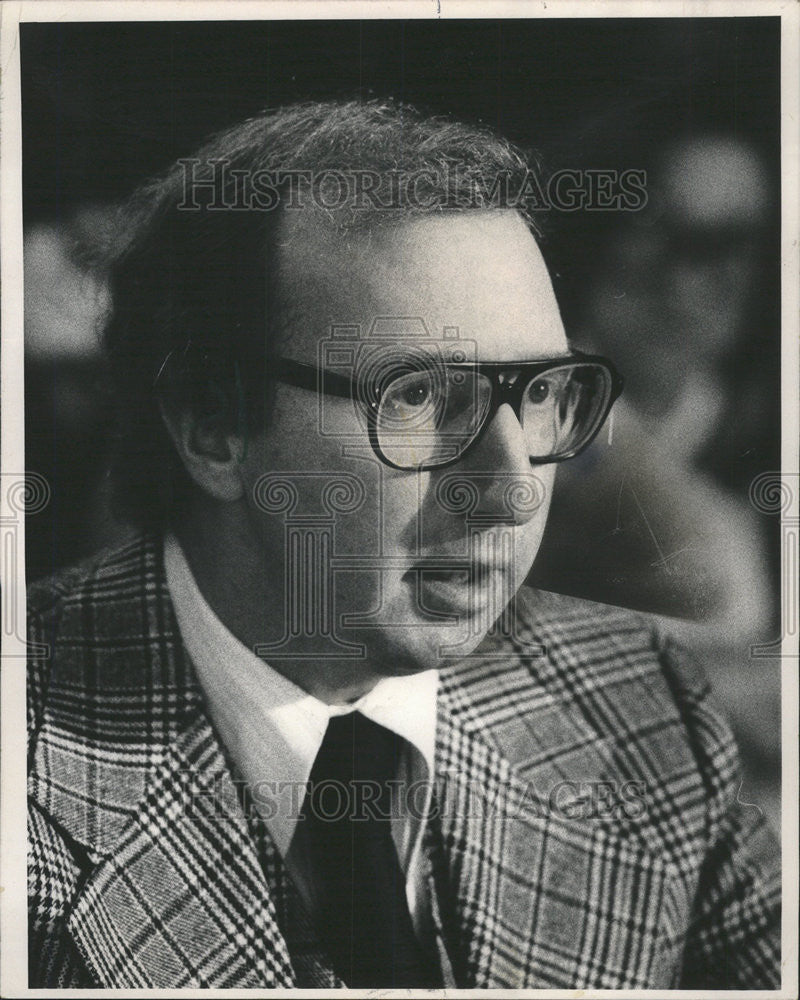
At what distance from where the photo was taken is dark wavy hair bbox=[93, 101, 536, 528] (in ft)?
5.43

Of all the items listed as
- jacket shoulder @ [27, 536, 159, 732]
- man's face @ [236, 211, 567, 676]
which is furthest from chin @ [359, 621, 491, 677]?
jacket shoulder @ [27, 536, 159, 732]

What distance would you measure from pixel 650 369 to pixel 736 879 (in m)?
0.88

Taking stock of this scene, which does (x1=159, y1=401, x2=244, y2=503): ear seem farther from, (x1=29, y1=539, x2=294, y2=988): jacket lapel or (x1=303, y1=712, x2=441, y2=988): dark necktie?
(x1=303, y1=712, x2=441, y2=988): dark necktie

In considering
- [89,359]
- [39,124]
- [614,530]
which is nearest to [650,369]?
[614,530]

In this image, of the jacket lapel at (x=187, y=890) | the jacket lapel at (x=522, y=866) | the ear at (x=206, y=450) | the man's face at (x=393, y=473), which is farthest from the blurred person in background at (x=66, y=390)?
the jacket lapel at (x=522, y=866)

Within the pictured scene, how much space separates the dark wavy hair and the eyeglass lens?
0.22 meters

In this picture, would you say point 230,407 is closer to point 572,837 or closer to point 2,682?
point 2,682

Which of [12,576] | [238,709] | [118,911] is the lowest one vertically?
[118,911]

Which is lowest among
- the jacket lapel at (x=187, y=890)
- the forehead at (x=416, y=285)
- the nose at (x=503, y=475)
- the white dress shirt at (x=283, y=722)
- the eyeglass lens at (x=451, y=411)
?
the jacket lapel at (x=187, y=890)

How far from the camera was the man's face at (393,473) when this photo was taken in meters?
1.64

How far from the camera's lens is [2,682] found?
173 centimetres

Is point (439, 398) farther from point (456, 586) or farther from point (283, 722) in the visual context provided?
point (283, 722)

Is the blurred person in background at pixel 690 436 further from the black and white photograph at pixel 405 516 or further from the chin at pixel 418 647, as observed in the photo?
the chin at pixel 418 647

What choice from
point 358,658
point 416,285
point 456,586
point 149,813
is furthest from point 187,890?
point 416,285
